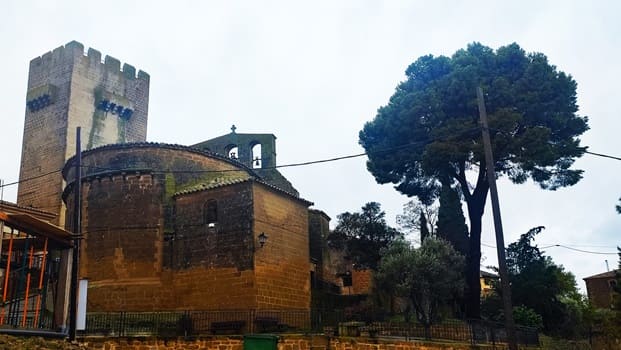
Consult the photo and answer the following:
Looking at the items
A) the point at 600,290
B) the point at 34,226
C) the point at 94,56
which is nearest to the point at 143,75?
the point at 94,56

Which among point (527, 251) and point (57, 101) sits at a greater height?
point (57, 101)

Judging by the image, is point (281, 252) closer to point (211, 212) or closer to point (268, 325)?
point (211, 212)

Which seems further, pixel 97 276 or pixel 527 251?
pixel 527 251

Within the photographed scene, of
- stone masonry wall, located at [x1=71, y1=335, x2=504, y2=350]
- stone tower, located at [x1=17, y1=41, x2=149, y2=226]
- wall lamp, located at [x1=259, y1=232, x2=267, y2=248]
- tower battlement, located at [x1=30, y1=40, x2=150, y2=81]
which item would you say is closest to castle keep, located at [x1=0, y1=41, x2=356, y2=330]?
wall lamp, located at [x1=259, y1=232, x2=267, y2=248]

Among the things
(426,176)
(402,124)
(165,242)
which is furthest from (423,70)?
(165,242)

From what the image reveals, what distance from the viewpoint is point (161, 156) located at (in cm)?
2595

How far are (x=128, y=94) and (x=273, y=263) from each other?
2934cm

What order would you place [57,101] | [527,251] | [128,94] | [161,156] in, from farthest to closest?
1. [128,94]
2. [57,101]
3. [527,251]
4. [161,156]

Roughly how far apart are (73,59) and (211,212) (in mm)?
25612

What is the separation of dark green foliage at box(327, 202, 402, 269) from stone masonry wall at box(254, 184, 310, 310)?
5.31m

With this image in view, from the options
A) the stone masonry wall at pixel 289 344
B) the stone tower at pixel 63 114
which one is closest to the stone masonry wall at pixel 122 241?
the stone masonry wall at pixel 289 344

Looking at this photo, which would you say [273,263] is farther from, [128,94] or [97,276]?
[128,94]

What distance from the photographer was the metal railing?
18.4 meters

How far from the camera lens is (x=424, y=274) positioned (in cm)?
2364
